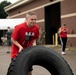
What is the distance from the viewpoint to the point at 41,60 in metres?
6.43

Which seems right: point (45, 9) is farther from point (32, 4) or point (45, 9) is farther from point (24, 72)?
point (24, 72)

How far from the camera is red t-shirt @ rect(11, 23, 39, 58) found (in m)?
6.80

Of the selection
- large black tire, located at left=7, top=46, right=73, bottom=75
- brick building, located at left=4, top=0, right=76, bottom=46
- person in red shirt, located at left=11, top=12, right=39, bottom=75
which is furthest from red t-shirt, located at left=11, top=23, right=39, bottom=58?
brick building, located at left=4, top=0, right=76, bottom=46

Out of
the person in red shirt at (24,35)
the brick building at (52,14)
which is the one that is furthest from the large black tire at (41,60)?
the brick building at (52,14)

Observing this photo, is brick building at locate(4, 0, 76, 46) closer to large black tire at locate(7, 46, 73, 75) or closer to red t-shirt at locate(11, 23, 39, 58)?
red t-shirt at locate(11, 23, 39, 58)

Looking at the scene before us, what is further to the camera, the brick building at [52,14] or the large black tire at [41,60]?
the brick building at [52,14]

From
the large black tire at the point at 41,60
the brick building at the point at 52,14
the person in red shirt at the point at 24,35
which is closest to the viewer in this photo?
the large black tire at the point at 41,60

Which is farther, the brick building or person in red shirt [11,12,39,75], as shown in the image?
the brick building

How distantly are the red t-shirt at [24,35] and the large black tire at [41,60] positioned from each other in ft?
1.82

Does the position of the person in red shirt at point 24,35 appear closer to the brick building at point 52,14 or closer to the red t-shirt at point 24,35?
the red t-shirt at point 24,35

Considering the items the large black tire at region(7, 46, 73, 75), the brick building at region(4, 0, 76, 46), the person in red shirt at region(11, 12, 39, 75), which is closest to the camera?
the large black tire at region(7, 46, 73, 75)

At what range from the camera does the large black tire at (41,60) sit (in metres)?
6.05

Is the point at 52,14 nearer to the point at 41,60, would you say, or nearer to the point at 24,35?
the point at 24,35

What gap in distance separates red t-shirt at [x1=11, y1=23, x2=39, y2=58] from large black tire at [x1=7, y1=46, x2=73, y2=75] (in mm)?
553
